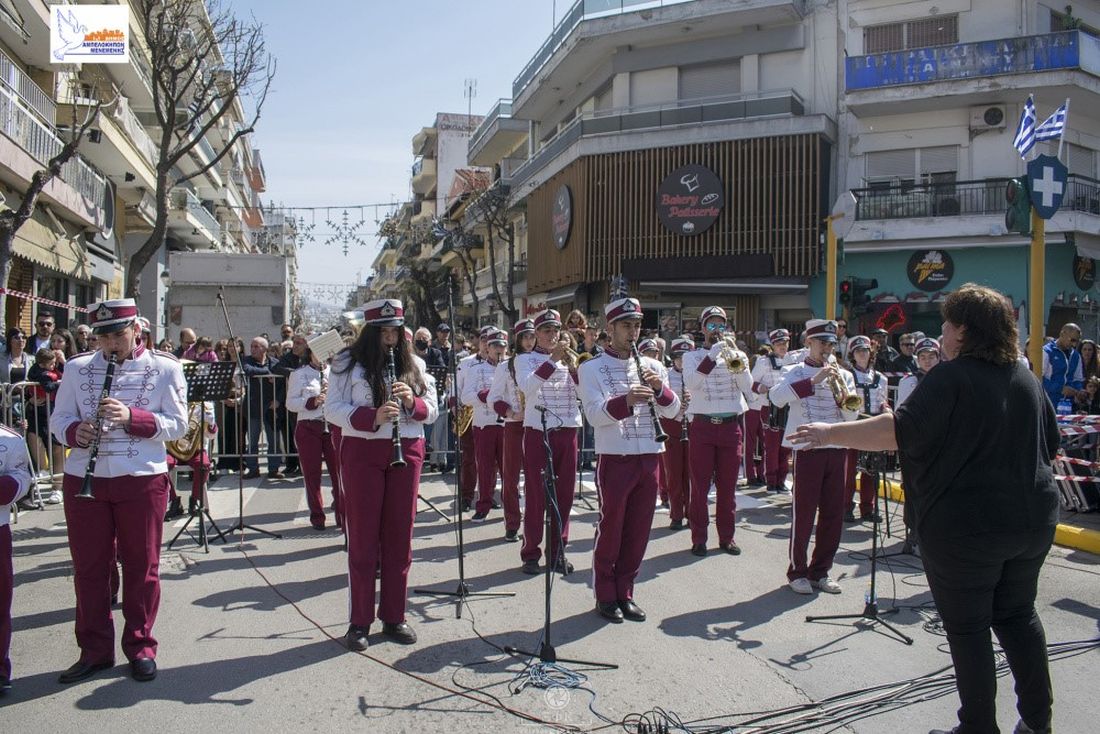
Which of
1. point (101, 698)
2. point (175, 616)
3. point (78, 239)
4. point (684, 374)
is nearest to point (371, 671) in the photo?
point (101, 698)

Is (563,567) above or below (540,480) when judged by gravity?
below

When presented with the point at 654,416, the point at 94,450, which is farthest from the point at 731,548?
the point at 94,450

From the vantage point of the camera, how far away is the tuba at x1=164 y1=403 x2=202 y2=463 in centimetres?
866

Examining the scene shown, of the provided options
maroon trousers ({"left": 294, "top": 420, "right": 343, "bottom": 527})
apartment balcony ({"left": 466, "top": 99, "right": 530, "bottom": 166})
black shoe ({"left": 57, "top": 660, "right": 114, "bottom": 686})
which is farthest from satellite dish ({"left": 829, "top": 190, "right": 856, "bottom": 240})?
apartment balcony ({"left": 466, "top": 99, "right": 530, "bottom": 166})

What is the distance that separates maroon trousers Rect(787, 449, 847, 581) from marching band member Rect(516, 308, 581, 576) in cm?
186

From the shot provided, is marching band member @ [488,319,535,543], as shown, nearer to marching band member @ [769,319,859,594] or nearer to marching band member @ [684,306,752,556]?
marching band member @ [684,306,752,556]

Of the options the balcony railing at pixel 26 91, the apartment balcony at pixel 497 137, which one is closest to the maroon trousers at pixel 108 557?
A: the balcony railing at pixel 26 91

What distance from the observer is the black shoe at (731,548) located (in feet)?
26.6

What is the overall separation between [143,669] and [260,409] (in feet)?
28.4

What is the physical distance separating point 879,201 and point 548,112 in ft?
48.9

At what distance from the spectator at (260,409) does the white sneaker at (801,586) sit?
8.31 m

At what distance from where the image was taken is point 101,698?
469cm

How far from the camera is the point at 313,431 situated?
906 centimetres

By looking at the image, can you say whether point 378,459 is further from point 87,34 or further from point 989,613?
point 87,34
